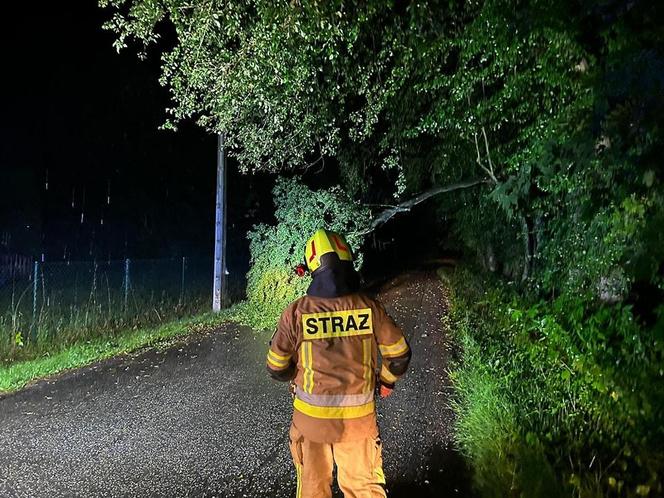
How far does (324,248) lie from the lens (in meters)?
2.97

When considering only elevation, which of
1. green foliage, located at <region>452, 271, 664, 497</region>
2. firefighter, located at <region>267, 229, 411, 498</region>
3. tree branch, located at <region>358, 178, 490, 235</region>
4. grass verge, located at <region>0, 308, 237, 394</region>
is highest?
tree branch, located at <region>358, 178, 490, 235</region>

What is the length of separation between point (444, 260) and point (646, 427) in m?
21.0

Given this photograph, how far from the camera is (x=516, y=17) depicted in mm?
6055

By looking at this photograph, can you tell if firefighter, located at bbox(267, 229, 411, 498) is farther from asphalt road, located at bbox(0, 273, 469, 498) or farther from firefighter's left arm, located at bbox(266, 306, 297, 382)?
asphalt road, located at bbox(0, 273, 469, 498)

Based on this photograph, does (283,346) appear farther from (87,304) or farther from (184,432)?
(87,304)

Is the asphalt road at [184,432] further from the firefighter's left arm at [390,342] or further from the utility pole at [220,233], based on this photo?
the utility pole at [220,233]

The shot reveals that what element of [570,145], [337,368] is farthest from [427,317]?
[337,368]

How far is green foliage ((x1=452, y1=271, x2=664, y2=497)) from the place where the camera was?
351cm

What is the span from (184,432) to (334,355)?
2.76 m

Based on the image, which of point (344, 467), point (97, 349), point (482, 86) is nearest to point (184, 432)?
point (344, 467)

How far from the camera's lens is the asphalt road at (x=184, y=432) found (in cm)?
Answer: 408

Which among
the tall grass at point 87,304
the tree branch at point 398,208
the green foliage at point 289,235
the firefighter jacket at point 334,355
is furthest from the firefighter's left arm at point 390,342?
the tree branch at point 398,208

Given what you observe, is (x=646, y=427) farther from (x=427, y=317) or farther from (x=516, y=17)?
(x=427, y=317)

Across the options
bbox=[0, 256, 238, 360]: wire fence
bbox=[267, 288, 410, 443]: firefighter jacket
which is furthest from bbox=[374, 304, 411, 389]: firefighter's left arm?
bbox=[0, 256, 238, 360]: wire fence
